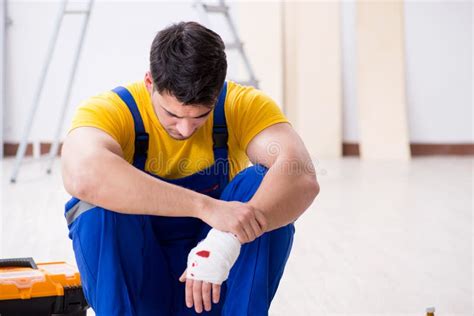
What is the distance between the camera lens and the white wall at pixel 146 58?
24.4 ft

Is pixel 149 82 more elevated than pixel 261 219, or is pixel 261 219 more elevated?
pixel 149 82

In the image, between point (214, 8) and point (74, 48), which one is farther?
point (74, 48)

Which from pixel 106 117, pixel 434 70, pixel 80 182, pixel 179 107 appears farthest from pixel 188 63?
pixel 434 70

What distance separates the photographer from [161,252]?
2.17m

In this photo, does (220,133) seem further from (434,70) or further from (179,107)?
(434,70)

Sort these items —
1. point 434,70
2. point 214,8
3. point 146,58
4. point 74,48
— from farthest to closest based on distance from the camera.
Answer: point 434,70 → point 146,58 → point 74,48 → point 214,8

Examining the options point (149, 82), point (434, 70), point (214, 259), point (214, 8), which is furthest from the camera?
point (434, 70)

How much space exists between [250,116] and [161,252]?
1.50 ft

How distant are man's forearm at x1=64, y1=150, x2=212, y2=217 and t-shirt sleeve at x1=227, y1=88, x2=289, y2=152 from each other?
35 cm

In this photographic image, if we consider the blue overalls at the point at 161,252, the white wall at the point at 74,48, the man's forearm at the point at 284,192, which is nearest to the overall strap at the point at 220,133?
the blue overalls at the point at 161,252

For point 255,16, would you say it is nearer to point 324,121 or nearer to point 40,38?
point 324,121

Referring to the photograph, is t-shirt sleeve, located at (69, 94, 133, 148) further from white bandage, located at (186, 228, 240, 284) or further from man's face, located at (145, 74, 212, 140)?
white bandage, located at (186, 228, 240, 284)

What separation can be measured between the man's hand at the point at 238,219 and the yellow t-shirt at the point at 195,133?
0.28m

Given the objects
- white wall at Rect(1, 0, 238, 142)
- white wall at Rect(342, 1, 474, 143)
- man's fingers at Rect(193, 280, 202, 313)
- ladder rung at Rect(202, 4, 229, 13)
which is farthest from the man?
white wall at Rect(342, 1, 474, 143)
